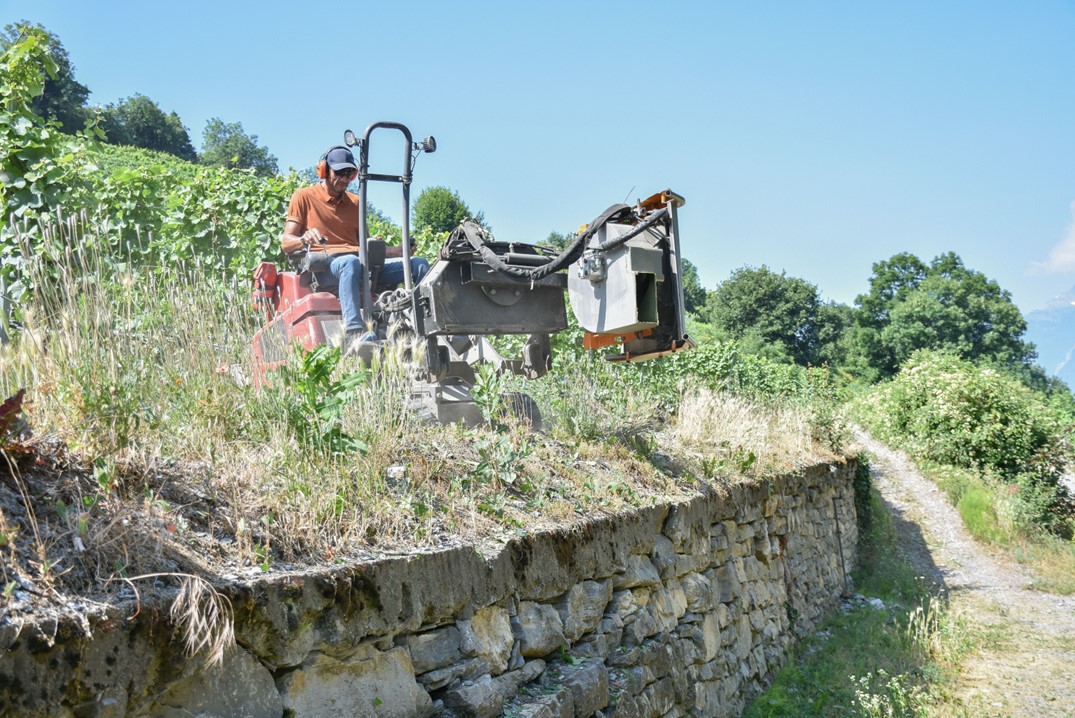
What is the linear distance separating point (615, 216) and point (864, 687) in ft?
14.2

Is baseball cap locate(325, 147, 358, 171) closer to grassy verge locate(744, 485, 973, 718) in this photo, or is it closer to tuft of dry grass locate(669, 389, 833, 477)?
tuft of dry grass locate(669, 389, 833, 477)

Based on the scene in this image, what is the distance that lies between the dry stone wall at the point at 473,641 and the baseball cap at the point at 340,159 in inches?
123

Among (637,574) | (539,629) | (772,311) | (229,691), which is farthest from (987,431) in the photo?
(772,311)

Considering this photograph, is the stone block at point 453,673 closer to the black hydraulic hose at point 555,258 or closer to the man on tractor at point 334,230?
the black hydraulic hose at point 555,258

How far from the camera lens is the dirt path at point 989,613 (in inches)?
287

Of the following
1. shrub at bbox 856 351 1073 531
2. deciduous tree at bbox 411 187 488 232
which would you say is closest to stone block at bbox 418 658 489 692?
shrub at bbox 856 351 1073 531

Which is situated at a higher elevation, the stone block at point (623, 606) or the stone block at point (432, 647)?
the stone block at point (432, 647)

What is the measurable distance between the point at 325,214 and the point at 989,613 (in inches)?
346

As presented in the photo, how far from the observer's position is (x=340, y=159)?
20.8 ft

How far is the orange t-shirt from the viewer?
6.50m

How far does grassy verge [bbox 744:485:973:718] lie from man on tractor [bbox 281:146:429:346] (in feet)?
12.9

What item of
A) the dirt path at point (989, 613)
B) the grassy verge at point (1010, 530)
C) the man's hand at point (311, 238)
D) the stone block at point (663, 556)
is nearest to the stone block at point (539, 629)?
the stone block at point (663, 556)

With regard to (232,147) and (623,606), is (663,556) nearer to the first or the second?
(623,606)

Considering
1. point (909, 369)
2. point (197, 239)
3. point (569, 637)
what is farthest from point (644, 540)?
point (909, 369)
